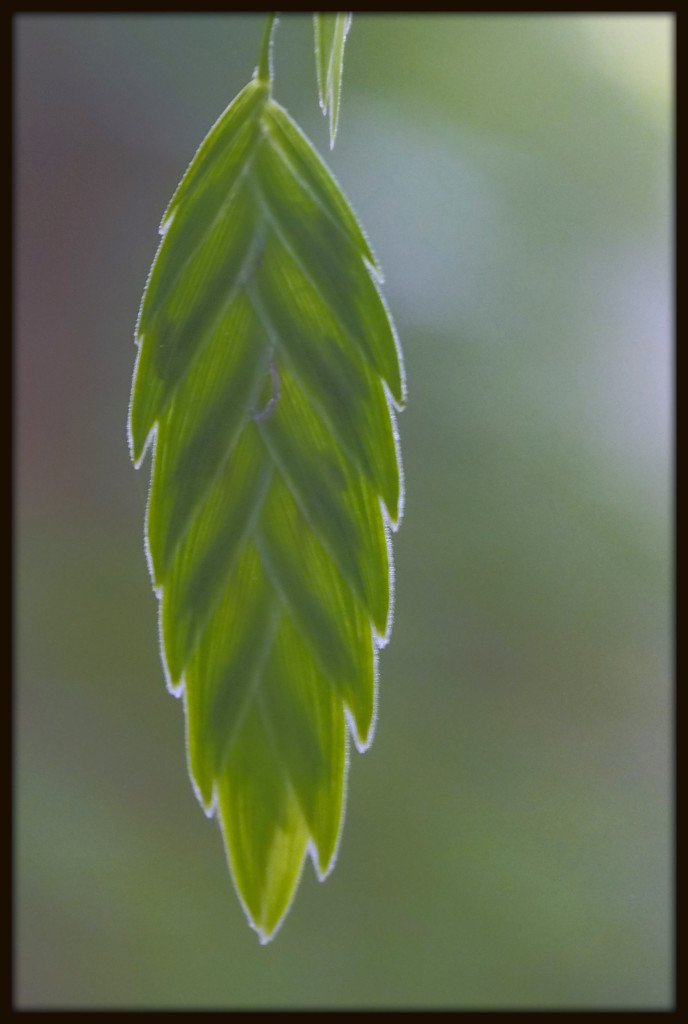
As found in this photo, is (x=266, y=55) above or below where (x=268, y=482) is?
above

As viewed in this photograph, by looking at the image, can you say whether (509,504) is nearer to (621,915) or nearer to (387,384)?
(621,915)

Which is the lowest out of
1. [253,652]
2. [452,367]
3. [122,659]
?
[122,659]

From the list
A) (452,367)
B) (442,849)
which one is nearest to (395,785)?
(442,849)

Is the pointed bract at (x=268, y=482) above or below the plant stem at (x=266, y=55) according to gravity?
below

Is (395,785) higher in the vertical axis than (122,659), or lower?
lower

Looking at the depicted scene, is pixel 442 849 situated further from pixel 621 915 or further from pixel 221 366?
pixel 221 366

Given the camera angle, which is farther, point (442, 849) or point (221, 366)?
point (442, 849)

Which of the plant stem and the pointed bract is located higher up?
the plant stem
